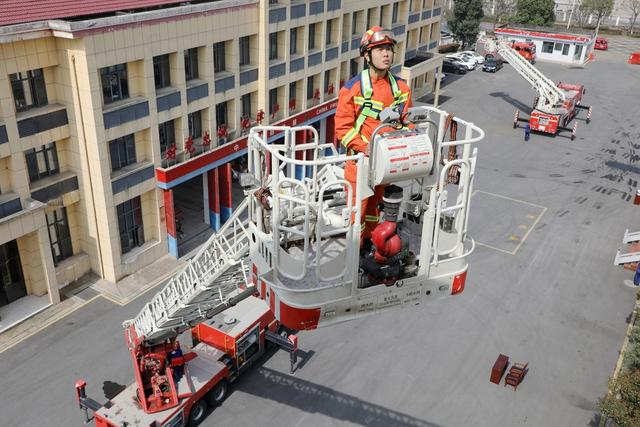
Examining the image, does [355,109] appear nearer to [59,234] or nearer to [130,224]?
[130,224]

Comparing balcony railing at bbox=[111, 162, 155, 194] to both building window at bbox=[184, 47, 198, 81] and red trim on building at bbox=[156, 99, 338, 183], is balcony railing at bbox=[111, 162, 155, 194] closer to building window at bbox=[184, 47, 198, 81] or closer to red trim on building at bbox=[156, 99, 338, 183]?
red trim on building at bbox=[156, 99, 338, 183]

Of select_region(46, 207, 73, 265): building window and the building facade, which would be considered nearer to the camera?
the building facade

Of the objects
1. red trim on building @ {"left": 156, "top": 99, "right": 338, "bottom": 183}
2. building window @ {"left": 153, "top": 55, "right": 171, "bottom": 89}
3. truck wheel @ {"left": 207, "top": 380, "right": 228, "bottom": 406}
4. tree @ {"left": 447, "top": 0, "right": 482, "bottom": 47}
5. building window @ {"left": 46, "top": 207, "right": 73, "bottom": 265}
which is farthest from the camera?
tree @ {"left": 447, "top": 0, "right": 482, "bottom": 47}

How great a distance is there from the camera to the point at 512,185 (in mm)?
40969

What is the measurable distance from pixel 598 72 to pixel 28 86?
68.1m

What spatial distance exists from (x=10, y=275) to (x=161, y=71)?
11039mm

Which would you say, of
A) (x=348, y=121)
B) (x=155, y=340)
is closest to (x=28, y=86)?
(x=155, y=340)

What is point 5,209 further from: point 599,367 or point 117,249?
point 599,367

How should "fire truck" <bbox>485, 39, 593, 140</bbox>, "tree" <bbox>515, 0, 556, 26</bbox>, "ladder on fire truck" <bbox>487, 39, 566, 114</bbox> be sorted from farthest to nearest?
"tree" <bbox>515, 0, 556, 26</bbox> < "ladder on fire truck" <bbox>487, 39, 566, 114</bbox> < "fire truck" <bbox>485, 39, 593, 140</bbox>

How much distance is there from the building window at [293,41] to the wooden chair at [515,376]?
22122mm

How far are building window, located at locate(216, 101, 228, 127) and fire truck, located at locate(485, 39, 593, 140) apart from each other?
28552 millimetres

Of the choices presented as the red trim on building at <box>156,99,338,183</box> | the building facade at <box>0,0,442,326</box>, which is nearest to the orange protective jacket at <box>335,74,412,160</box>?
the building facade at <box>0,0,442,326</box>

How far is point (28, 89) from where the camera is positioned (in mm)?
23953

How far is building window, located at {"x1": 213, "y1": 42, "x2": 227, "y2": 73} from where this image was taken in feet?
102
